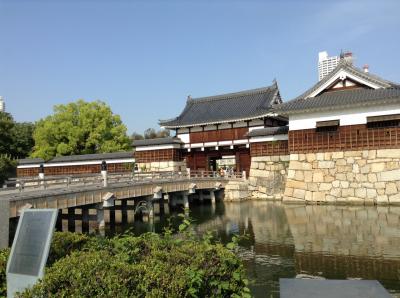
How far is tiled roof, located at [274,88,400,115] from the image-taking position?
76.9ft

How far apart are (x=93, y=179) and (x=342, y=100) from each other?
1740 centimetres

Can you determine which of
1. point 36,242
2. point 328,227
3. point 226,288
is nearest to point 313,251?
point 328,227

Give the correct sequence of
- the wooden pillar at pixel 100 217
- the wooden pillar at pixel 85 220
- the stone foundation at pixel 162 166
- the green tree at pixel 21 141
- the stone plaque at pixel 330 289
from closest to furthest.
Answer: the stone plaque at pixel 330 289 → the wooden pillar at pixel 100 217 → the wooden pillar at pixel 85 220 → the stone foundation at pixel 162 166 → the green tree at pixel 21 141

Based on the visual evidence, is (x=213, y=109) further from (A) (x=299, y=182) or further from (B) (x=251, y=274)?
(B) (x=251, y=274)

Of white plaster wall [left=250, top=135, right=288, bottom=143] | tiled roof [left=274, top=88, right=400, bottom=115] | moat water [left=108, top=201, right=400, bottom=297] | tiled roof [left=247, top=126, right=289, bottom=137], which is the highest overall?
tiled roof [left=274, top=88, right=400, bottom=115]

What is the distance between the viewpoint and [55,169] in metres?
39.9

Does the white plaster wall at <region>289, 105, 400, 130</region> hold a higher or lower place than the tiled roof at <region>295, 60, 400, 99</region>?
lower

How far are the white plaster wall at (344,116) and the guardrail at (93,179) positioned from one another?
702 cm

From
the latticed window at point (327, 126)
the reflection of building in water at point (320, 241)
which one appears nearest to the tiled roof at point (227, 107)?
the latticed window at point (327, 126)

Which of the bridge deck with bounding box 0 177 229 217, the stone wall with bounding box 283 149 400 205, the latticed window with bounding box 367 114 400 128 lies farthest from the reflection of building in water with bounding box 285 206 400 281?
the bridge deck with bounding box 0 177 229 217

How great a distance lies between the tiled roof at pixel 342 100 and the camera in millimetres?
23438

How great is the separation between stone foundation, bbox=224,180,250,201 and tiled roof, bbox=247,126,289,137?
14.0 ft

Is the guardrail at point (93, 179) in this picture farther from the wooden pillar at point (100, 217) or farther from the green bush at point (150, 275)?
the green bush at point (150, 275)

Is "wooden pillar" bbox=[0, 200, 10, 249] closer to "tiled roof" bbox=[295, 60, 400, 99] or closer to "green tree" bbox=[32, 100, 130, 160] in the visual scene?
"tiled roof" bbox=[295, 60, 400, 99]
